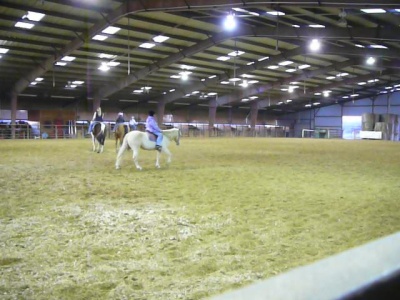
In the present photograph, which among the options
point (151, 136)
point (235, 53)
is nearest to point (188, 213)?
point (151, 136)

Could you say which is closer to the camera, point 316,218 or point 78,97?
point 316,218

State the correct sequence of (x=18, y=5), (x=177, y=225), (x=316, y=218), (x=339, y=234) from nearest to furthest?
(x=339, y=234), (x=177, y=225), (x=316, y=218), (x=18, y=5)

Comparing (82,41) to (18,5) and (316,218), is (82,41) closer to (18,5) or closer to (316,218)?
(18,5)

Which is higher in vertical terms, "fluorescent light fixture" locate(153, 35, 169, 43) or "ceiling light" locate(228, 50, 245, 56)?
"ceiling light" locate(228, 50, 245, 56)

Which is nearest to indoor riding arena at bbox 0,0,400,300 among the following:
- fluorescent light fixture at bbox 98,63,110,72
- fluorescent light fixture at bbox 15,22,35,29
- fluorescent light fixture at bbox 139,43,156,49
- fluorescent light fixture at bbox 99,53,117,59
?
fluorescent light fixture at bbox 15,22,35,29

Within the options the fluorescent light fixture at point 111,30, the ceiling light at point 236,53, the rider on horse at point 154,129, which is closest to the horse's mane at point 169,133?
the rider on horse at point 154,129

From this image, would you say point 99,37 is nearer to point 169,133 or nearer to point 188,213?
point 169,133

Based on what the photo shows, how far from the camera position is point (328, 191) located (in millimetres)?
7875

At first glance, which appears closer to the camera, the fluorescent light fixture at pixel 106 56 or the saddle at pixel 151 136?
the saddle at pixel 151 136

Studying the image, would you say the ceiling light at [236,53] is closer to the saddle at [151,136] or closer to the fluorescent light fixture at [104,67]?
the fluorescent light fixture at [104,67]

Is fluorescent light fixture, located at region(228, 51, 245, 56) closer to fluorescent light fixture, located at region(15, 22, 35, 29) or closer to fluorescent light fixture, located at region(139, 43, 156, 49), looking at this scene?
fluorescent light fixture, located at region(139, 43, 156, 49)

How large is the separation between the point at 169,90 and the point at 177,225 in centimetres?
3963

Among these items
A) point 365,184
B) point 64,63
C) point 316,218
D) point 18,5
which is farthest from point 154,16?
point 316,218

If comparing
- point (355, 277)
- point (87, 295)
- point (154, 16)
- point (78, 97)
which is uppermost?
point (154, 16)
